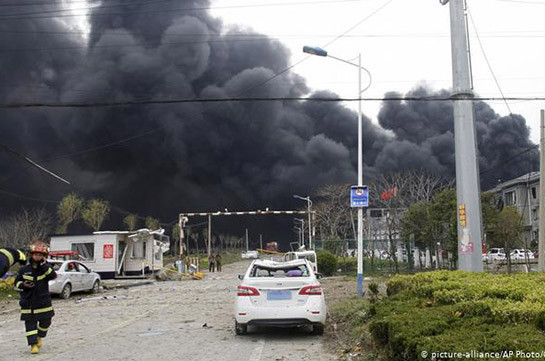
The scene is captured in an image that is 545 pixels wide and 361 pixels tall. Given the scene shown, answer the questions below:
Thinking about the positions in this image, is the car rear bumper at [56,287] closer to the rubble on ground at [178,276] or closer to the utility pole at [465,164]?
the utility pole at [465,164]

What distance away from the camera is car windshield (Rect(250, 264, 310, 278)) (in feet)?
32.1

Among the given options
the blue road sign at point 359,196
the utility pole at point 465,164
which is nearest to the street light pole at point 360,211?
the blue road sign at point 359,196

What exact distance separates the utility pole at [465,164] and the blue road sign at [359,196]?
3900 millimetres

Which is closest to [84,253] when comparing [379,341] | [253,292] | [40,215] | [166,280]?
[166,280]

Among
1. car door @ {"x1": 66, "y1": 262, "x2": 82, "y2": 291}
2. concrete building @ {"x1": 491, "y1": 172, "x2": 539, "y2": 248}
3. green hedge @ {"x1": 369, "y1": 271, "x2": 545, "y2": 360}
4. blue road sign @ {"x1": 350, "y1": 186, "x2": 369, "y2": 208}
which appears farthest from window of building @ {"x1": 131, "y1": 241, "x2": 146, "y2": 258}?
concrete building @ {"x1": 491, "y1": 172, "x2": 539, "y2": 248}

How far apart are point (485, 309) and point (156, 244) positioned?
115ft

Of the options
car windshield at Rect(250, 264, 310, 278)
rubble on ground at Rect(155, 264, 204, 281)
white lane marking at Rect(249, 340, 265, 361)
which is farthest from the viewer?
rubble on ground at Rect(155, 264, 204, 281)

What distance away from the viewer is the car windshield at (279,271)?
32.1ft

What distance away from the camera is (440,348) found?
4602 mm

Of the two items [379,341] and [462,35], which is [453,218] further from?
[379,341]

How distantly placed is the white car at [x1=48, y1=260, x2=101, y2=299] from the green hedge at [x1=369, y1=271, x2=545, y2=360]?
1430cm

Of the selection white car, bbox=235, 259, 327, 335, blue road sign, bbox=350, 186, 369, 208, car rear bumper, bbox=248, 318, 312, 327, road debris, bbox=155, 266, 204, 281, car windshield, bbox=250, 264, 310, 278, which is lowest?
road debris, bbox=155, 266, 204, 281

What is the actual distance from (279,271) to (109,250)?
25.2 meters

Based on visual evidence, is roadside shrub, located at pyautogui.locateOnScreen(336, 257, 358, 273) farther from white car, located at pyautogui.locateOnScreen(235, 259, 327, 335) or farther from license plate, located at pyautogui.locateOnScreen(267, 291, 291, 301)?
license plate, located at pyautogui.locateOnScreen(267, 291, 291, 301)
